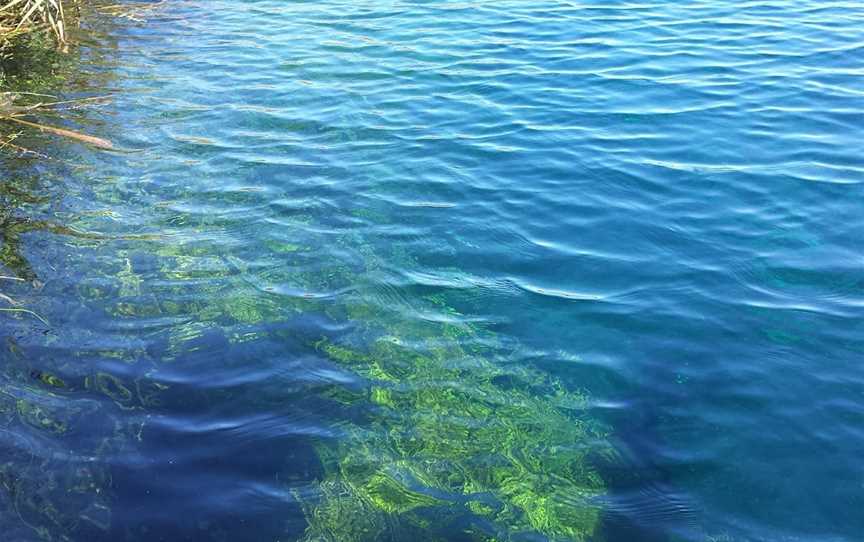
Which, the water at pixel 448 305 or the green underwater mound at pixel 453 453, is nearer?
the green underwater mound at pixel 453 453

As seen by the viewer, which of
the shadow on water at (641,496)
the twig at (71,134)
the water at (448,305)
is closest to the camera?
the shadow on water at (641,496)

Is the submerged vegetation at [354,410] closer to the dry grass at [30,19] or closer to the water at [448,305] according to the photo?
the water at [448,305]

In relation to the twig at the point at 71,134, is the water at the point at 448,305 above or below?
below

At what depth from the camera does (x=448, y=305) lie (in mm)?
6418

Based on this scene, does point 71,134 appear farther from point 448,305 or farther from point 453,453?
point 453,453

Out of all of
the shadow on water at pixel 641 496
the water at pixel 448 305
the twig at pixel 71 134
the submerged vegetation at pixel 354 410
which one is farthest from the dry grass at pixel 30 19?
the shadow on water at pixel 641 496

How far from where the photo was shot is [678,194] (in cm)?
789

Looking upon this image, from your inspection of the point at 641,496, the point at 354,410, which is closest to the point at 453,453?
the point at 354,410

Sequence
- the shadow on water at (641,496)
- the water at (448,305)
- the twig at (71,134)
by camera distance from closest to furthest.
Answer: the shadow on water at (641,496), the water at (448,305), the twig at (71,134)

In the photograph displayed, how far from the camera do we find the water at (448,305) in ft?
15.2

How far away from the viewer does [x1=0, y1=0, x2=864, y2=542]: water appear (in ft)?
15.2

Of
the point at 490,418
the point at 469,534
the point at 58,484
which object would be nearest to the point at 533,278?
the point at 490,418

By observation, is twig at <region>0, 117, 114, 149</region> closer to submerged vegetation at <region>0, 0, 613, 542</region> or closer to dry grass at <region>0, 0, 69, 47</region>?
submerged vegetation at <region>0, 0, 613, 542</region>

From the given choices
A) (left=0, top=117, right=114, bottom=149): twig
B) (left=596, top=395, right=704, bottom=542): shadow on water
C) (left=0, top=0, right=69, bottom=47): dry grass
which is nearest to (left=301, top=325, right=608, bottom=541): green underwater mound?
(left=596, top=395, right=704, bottom=542): shadow on water
